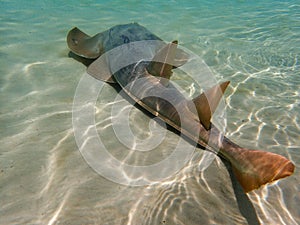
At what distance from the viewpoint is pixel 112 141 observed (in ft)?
10.2

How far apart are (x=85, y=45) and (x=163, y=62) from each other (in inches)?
93.4

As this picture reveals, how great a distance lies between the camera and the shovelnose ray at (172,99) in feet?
7.70

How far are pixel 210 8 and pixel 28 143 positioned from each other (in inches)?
523

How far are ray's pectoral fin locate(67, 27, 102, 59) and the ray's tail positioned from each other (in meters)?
3.56

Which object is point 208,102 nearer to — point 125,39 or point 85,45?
point 125,39

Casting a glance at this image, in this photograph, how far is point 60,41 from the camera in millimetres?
6414

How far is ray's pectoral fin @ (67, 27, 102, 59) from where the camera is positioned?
493cm

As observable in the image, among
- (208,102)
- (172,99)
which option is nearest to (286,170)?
(208,102)

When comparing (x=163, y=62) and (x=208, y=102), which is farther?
(x=163, y=62)

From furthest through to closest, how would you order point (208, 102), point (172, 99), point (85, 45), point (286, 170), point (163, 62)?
point (85, 45)
point (163, 62)
point (172, 99)
point (208, 102)
point (286, 170)

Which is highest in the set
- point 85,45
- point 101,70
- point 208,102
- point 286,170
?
point 208,102

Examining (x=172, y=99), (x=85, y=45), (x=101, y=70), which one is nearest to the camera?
(x=172, y=99)

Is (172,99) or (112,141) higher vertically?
(172,99)

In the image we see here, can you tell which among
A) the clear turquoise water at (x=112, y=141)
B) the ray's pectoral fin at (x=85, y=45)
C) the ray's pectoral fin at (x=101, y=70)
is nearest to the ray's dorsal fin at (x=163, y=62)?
the clear turquoise water at (x=112, y=141)
